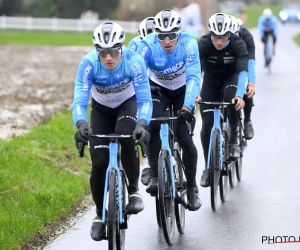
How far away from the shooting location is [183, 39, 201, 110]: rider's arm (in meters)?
8.76

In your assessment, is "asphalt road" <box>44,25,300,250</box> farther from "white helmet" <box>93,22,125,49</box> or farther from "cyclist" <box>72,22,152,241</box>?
"white helmet" <box>93,22,125,49</box>

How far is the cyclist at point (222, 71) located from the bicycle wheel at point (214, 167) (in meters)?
0.11

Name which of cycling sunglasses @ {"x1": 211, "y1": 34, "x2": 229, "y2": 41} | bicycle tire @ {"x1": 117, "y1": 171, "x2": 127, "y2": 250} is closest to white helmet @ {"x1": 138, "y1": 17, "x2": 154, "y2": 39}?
cycling sunglasses @ {"x1": 211, "y1": 34, "x2": 229, "y2": 41}

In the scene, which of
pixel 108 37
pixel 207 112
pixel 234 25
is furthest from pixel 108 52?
pixel 234 25

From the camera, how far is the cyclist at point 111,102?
7.57 meters

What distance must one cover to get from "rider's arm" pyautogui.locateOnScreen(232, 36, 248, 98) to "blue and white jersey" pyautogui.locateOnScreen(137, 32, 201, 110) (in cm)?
A: 108

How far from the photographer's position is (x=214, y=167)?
32.9ft

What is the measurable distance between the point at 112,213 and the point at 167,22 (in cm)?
249

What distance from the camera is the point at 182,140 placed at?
9.16 meters

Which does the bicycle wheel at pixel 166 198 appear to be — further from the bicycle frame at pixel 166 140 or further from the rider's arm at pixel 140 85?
the rider's arm at pixel 140 85

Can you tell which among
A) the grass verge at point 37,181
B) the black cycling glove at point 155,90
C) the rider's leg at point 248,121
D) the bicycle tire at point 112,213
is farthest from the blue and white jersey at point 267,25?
the bicycle tire at point 112,213

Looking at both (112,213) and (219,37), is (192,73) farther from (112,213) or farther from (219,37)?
(112,213)

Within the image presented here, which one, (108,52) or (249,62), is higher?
(108,52)

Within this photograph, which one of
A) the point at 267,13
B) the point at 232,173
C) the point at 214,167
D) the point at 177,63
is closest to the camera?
the point at 177,63
